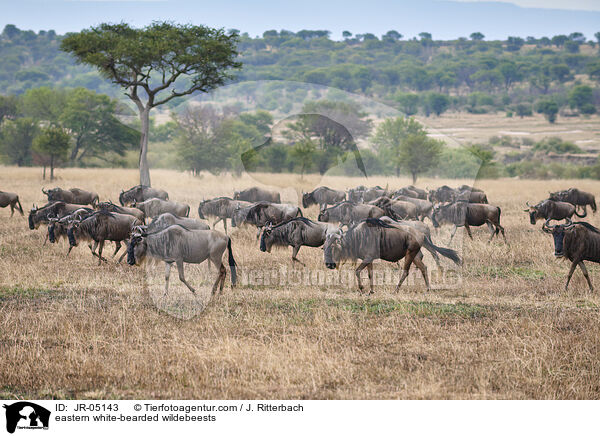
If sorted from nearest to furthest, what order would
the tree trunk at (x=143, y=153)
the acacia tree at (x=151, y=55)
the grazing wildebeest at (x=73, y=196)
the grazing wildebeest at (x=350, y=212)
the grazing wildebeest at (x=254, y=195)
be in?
the grazing wildebeest at (x=350, y=212) → the grazing wildebeest at (x=73, y=196) → the grazing wildebeest at (x=254, y=195) → the acacia tree at (x=151, y=55) → the tree trunk at (x=143, y=153)

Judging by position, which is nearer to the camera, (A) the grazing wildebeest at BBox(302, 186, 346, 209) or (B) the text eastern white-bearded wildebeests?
(B) the text eastern white-bearded wildebeests

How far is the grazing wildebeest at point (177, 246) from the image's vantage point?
962 centimetres

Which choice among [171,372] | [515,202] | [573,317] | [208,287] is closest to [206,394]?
[171,372]

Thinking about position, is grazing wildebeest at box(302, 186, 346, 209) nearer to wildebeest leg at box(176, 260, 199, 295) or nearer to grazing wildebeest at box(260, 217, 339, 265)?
grazing wildebeest at box(260, 217, 339, 265)

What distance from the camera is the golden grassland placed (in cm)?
644

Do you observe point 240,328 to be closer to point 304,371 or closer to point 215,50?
point 304,371

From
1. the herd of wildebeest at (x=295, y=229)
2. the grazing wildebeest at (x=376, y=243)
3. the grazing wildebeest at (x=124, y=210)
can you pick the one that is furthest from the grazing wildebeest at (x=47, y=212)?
the grazing wildebeest at (x=376, y=243)

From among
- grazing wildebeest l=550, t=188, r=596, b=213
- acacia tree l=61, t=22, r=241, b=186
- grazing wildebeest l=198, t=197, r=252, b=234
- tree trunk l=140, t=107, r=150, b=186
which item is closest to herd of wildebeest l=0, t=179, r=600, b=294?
grazing wildebeest l=198, t=197, r=252, b=234

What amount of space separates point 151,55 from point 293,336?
22.6 m

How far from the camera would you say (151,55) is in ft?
90.0

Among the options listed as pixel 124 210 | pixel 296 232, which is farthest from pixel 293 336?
pixel 124 210

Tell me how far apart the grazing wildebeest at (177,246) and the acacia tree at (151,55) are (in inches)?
743
